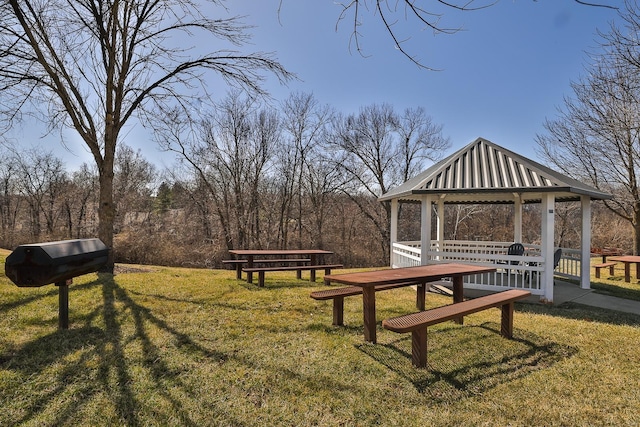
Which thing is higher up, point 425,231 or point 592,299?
point 425,231

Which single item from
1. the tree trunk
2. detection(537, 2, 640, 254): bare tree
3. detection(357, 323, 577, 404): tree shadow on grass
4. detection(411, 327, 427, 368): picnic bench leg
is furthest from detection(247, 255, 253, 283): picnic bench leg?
detection(537, 2, 640, 254): bare tree

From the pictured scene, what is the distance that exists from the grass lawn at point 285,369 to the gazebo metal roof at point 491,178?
260 cm

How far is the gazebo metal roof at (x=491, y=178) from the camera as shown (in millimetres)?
6680

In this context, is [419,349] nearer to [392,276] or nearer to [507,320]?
[392,276]

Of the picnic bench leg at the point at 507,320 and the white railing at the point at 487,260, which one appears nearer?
the picnic bench leg at the point at 507,320

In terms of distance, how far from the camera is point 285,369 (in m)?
3.21

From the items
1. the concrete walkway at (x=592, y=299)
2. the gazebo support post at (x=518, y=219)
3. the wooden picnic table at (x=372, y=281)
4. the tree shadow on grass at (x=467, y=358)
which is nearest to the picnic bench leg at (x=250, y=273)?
the wooden picnic table at (x=372, y=281)

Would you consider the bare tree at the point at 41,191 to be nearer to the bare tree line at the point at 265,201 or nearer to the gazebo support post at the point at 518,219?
the bare tree line at the point at 265,201

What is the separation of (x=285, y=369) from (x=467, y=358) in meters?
1.95

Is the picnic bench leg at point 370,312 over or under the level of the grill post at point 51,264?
under

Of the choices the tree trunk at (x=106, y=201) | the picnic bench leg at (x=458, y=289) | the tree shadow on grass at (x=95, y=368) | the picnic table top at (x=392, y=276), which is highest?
the tree trunk at (x=106, y=201)

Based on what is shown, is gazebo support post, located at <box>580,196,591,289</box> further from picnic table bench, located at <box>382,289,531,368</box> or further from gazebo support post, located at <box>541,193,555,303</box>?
picnic table bench, located at <box>382,289,531,368</box>

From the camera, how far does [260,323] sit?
14.9 feet

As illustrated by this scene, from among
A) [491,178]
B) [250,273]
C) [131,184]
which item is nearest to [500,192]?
[491,178]
